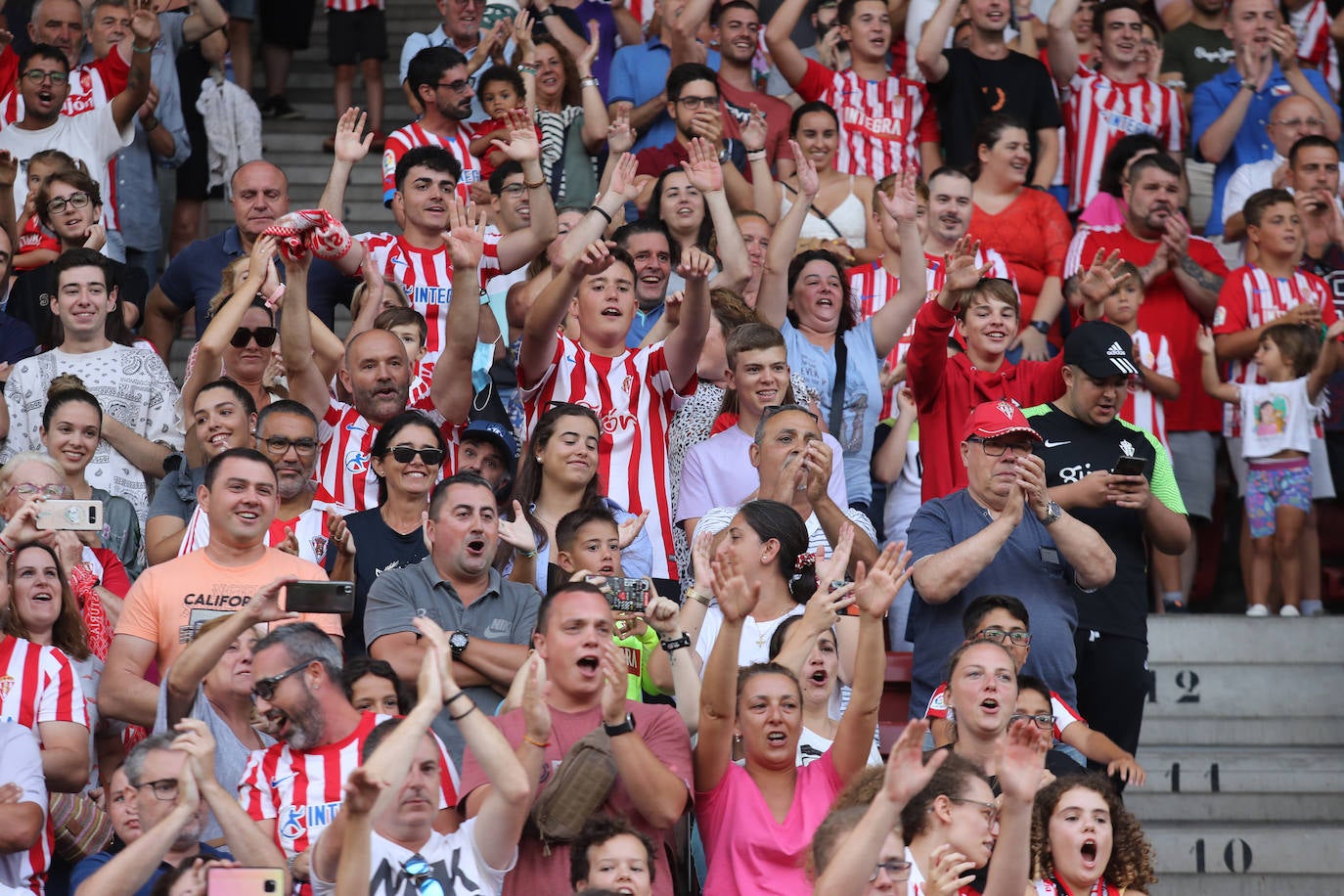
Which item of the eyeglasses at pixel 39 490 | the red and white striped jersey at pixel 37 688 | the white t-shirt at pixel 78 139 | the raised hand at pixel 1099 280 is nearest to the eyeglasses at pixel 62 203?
the white t-shirt at pixel 78 139

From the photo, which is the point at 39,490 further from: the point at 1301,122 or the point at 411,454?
the point at 1301,122

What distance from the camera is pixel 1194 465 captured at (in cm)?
962

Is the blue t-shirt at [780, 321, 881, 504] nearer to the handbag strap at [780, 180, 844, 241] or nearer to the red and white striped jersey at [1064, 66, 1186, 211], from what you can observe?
the handbag strap at [780, 180, 844, 241]

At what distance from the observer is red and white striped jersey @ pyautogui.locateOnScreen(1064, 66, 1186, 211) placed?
1133 centimetres

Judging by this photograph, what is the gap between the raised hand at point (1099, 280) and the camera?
28.4ft

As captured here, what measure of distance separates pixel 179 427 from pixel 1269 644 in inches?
191

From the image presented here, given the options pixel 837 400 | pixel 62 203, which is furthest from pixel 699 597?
pixel 62 203

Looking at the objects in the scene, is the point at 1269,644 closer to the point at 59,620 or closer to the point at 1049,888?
the point at 1049,888

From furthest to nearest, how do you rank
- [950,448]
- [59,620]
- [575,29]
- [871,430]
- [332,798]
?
[575,29]
[871,430]
[950,448]
[59,620]
[332,798]

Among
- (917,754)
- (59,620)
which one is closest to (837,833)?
(917,754)

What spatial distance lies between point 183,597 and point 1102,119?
6.89 metres

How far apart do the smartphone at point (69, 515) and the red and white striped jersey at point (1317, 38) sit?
28.7 ft

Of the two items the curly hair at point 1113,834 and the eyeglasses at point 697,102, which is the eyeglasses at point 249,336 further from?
the curly hair at point 1113,834

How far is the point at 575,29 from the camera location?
1129cm
